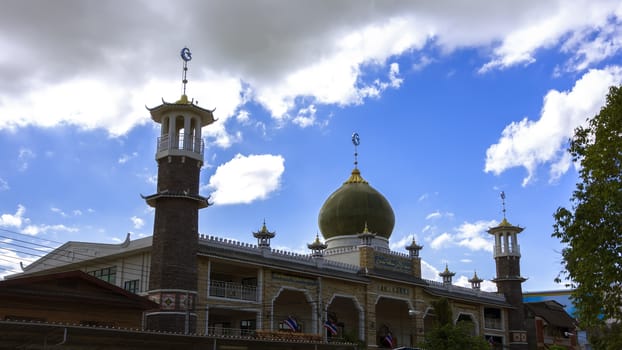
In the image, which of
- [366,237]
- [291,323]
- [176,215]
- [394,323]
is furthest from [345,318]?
[176,215]

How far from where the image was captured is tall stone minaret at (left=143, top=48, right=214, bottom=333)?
31.5m

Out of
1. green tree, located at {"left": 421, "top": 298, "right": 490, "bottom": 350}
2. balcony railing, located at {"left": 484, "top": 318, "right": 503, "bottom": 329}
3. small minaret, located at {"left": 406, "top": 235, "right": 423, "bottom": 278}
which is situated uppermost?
small minaret, located at {"left": 406, "top": 235, "right": 423, "bottom": 278}

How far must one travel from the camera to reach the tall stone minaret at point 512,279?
58.0 metres

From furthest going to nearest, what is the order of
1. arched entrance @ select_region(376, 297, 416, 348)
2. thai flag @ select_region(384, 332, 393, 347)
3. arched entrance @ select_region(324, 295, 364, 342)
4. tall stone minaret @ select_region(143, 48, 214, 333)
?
arched entrance @ select_region(376, 297, 416, 348) < thai flag @ select_region(384, 332, 393, 347) < arched entrance @ select_region(324, 295, 364, 342) < tall stone minaret @ select_region(143, 48, 214, 333)

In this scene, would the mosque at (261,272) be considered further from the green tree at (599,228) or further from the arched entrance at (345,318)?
the green tree at (599,228)

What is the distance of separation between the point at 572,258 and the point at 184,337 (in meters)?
13.8

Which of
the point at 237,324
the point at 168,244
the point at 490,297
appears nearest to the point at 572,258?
the point at 168,244

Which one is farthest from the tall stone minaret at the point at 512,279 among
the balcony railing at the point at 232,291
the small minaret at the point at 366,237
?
the balcony railing at the point at 232,291

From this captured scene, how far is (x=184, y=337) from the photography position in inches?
936

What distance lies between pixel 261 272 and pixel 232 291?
2000 mm

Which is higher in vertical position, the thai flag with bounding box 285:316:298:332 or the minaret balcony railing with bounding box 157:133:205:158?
the minaret balcony railing with bounding box 157:133:205:158

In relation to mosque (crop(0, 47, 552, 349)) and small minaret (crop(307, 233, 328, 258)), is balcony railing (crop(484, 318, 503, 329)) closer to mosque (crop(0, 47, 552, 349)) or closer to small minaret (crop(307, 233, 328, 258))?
mosque (crop(0, 47, 552, 349))

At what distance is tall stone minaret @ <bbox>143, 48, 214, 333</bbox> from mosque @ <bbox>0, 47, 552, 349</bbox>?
5 centimetres

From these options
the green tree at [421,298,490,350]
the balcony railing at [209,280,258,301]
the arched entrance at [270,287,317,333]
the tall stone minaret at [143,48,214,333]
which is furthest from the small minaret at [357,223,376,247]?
the tall stone minaret at [143,48,214,333]
